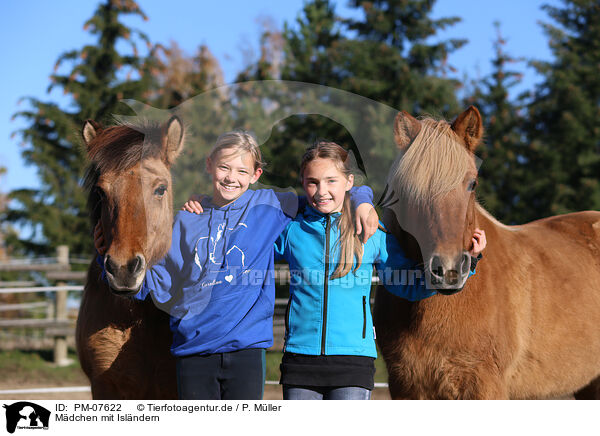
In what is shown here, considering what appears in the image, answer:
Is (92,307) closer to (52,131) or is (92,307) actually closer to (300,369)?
(300,369)

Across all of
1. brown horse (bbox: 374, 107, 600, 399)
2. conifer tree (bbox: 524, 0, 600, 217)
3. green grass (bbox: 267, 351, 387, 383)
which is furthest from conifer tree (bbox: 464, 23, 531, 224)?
brown horse (bbox: 374, 107, 600, 399)

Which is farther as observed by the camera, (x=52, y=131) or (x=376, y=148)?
(x=52, y=131)

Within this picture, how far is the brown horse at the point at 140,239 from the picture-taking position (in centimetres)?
252

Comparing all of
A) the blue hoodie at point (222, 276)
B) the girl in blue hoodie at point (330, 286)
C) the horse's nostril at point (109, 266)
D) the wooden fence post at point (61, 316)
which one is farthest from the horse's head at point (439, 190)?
the wooden fence post at point (61, 316)

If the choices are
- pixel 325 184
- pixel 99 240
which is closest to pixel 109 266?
pixel 99 240

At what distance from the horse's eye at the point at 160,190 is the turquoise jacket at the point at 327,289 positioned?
2.07ft

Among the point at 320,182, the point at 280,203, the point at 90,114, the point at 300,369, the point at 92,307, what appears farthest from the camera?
the point at 90,114

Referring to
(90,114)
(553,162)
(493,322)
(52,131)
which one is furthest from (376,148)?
(52,131)

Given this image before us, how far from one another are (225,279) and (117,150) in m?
0.86

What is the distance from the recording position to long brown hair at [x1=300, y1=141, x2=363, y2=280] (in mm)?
2475

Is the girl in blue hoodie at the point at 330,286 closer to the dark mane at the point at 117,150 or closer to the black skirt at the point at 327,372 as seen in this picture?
the black skirt at the point at 327,372

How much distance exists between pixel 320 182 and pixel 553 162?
35.5ft
